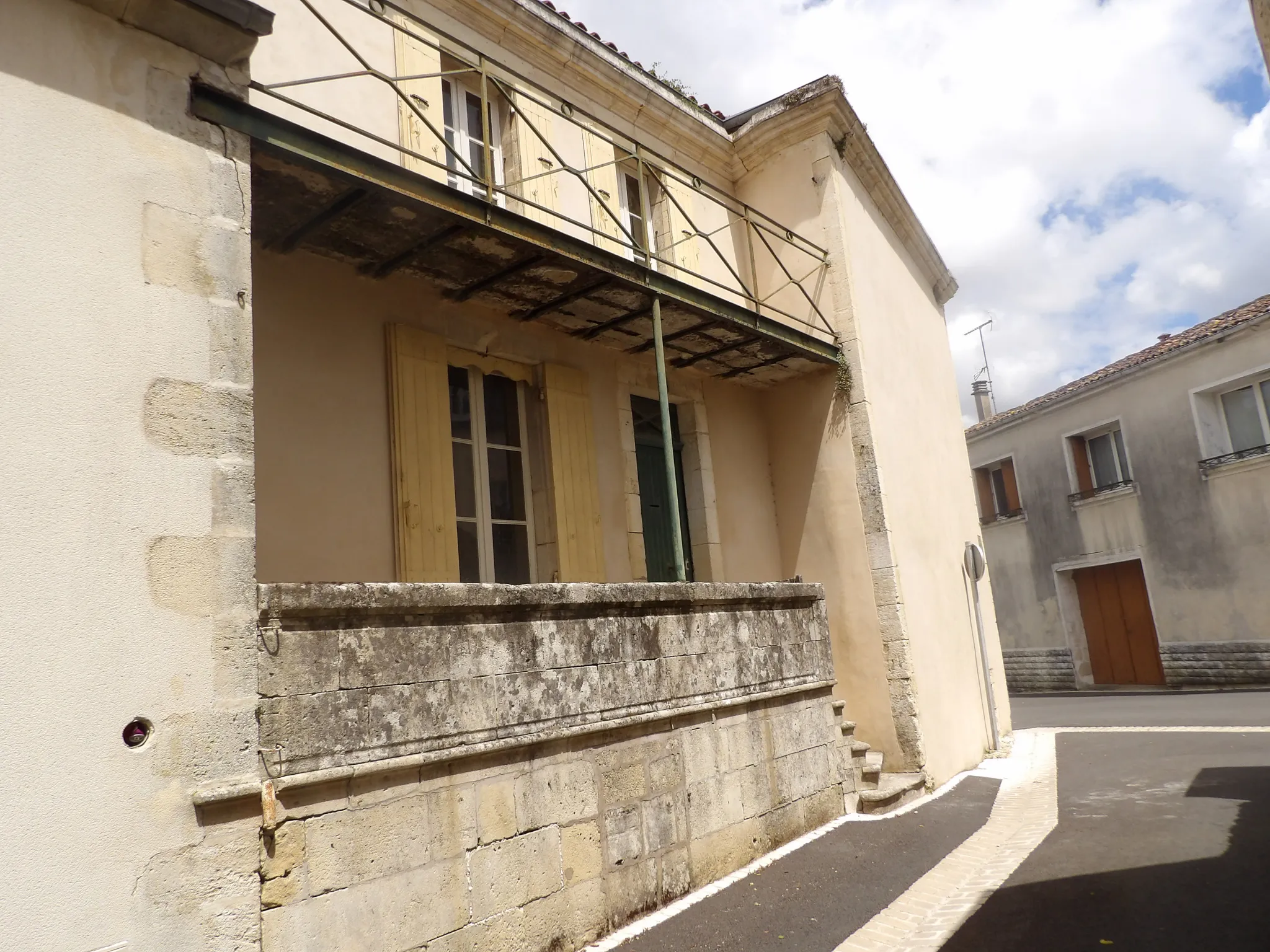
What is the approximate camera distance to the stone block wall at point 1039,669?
16.8 meters

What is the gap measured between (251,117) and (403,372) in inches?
87.5

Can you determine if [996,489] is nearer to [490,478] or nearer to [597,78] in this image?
[597,78]

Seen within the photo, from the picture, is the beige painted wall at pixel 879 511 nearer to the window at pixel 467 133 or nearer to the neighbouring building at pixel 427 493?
the neighbouring building at pixel 427 493

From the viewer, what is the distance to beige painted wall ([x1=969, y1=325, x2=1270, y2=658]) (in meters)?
14.2

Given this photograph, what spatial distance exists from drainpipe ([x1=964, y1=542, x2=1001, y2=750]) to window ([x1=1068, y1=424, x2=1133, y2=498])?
7.94m

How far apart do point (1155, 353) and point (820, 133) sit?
10.2m

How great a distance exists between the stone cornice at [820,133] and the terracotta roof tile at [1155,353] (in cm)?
779

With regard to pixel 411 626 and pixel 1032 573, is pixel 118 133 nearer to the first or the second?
pixel 411 626

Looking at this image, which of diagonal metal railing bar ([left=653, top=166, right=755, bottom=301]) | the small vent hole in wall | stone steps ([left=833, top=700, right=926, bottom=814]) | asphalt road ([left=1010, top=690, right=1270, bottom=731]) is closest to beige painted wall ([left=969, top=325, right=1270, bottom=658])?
asphalt road ([left=1010, top=690, right=1270, bottom=731])

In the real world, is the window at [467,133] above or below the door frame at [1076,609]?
above

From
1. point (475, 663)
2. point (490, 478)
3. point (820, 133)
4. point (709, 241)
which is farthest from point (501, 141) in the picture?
point (475, 663)

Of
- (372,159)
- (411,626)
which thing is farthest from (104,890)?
(372,159)

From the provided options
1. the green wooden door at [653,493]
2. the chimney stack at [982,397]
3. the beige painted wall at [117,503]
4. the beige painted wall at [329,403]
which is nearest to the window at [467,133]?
the beige painted wall at [329,403]

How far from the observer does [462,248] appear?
5262mm
